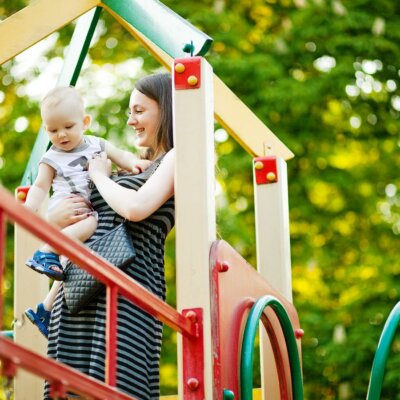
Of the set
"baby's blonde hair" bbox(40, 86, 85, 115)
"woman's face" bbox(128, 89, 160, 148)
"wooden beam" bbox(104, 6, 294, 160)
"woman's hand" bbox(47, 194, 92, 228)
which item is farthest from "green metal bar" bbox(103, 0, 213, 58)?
"wooden beam" bbox(104, 6, 294, 160)

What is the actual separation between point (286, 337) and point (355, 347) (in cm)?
453

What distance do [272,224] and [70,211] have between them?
1.26 m

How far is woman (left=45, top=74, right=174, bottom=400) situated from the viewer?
3271mm

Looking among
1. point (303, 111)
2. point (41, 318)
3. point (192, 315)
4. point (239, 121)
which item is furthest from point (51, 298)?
point (303, 111)

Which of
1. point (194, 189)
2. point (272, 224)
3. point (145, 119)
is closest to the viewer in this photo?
point (194, 189)

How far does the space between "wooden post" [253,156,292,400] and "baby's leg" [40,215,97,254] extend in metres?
1.16

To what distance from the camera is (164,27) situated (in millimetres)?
3645

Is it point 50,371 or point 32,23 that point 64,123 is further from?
point 50,371

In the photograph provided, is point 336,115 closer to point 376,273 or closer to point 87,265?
point 376,273

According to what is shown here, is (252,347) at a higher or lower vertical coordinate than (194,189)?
lower

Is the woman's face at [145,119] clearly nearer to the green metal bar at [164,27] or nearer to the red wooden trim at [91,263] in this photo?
the green metal bar at [164,27]

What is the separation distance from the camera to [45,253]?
3477mm

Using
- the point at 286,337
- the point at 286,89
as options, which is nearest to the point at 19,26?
the point at 286,337

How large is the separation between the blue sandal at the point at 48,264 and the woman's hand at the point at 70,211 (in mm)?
102
